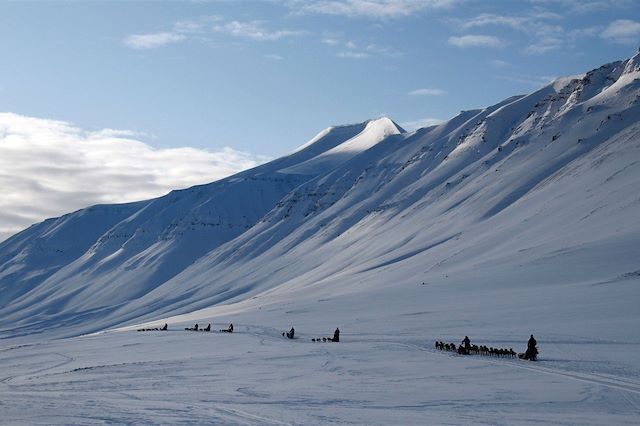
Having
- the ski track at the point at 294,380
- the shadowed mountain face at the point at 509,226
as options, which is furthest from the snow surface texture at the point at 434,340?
the shadowed mountain face at the point at 509,226

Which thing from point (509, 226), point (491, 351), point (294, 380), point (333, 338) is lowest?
point (294, 380)

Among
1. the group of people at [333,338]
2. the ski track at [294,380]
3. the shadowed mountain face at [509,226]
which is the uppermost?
the shadowed mountain face at [509,226]

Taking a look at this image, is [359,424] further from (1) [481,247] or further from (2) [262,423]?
(1) [481,247]

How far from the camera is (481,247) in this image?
101 meters

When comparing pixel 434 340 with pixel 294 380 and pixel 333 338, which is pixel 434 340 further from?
pixel 294 380

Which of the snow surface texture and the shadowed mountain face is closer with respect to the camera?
the snow surface texture

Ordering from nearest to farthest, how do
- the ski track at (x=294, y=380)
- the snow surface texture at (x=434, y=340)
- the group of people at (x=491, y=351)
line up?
the ski track at (x=294, y=380) → the snow surface texture at (x=434, y=340) → the group of people at (x=491, y=351)

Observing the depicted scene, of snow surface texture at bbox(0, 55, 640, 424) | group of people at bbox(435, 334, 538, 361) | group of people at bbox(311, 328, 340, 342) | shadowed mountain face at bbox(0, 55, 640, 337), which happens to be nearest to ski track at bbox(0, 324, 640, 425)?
snow surface texture at bbox(0, 55, 640, 424)

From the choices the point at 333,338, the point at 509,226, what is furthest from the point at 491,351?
the point at 509,226

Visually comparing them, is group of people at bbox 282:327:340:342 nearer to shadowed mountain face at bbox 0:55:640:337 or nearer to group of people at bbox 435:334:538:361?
group of people at bbox 435:334:538:361

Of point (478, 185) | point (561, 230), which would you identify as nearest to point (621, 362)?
point (561, 230)

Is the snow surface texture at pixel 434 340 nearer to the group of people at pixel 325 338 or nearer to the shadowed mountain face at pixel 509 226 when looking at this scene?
the shadowed mountain face at pixel 509 226

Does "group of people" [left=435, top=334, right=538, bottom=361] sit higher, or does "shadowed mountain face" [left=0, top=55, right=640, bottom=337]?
"shadowed mountain face" [left=0, top=55, right=640, bottom=337]

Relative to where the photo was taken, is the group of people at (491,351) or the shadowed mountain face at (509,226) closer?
the group of people at (491,351)
